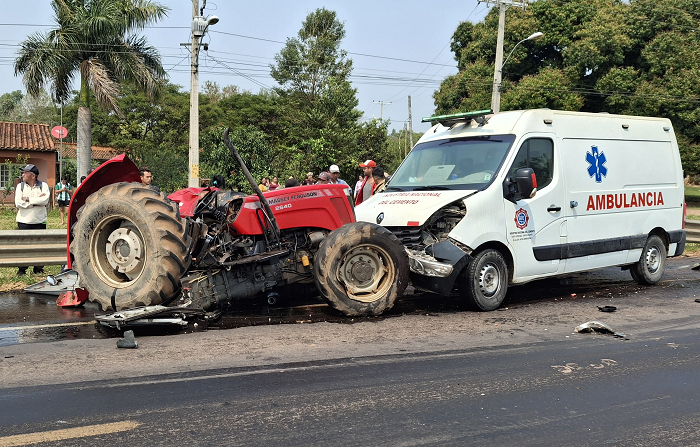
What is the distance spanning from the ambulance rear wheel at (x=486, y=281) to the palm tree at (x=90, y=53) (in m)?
20.5

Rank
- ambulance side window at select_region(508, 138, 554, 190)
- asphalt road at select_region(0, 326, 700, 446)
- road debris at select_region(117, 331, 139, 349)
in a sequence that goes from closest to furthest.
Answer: asphalt road at select_region(0, 326, 700, 446) < road debris at select_region(117, 331, 139, 349) < ambulance side window at select_region(508, 138, 554, 190)

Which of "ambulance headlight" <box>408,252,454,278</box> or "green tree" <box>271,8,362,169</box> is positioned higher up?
→ "green tree" <box>271,8,362,169</box>

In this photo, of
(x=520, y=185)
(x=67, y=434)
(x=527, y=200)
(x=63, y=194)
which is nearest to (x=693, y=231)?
(x=527, y=200)

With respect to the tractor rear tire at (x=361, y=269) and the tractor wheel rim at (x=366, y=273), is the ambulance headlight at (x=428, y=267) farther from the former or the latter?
the tractor wheel rim at (x=366, y=273)

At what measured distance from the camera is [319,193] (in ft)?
24.7

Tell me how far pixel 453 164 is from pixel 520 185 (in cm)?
100

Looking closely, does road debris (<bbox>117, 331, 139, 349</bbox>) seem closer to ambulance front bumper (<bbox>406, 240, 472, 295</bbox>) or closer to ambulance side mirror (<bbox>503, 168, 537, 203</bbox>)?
ambulance front bumper (<bbox>406, 240, 472, 295</bbox>)

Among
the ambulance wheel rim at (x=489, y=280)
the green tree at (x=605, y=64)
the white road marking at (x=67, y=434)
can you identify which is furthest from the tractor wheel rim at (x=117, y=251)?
the green tree at (x=605, y=64)

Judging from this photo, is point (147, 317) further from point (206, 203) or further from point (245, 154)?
point (245, 154)

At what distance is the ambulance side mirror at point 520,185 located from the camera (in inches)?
308

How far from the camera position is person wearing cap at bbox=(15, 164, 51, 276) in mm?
10211

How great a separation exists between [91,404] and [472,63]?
36233mm

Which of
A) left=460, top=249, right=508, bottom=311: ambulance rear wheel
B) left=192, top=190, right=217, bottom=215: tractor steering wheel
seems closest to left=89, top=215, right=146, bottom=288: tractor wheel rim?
left=192, top=190, right=217, bottom=215: tractor steering wheel

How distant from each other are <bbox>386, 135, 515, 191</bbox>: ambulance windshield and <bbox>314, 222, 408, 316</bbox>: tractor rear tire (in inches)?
56.6
